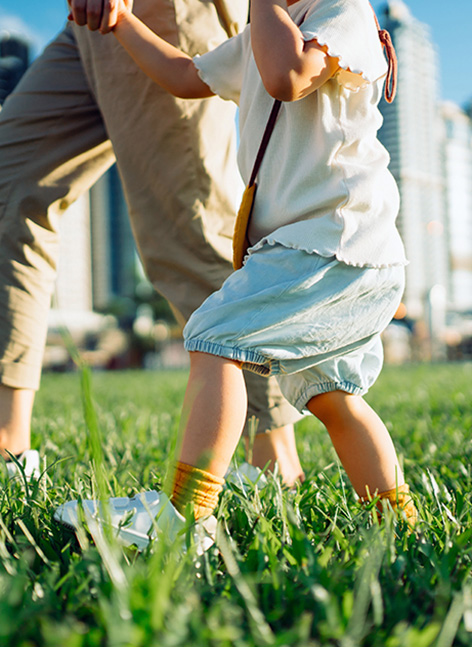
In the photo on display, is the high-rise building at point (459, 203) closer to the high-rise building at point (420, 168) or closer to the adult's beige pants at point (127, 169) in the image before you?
A: the high-rise building at point (420, 168)

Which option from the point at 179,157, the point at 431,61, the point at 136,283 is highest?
the point at 179,157

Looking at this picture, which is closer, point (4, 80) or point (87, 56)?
point (87, 56)

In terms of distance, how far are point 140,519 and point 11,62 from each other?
9.78ft

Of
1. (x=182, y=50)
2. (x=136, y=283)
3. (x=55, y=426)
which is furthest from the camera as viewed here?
(x=136, y=283)

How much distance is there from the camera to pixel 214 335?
1.19 metres

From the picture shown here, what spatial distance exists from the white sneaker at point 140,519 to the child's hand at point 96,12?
3.46ft

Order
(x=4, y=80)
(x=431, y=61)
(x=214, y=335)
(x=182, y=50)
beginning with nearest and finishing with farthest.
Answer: (x=214, y=335)
(x=182, y=50)
(x=4, y=80)
(x=431, y=61)

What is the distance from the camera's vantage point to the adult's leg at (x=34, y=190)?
1817 millimetres

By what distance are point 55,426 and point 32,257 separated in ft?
3.34

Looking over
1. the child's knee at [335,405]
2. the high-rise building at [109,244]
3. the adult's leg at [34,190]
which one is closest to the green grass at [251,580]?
the child's knee at [335,405]

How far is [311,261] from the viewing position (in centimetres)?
121

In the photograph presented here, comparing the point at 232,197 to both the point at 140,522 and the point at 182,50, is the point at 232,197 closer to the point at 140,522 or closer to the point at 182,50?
the point at 182,50

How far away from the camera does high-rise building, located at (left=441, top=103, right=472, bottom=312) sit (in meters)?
67.4

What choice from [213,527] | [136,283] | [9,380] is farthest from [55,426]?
[136,283]
